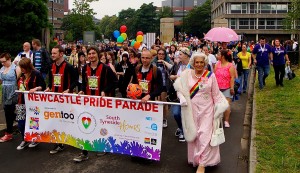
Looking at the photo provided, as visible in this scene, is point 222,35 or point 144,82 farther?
point 222,35

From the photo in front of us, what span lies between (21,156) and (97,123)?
1.61m

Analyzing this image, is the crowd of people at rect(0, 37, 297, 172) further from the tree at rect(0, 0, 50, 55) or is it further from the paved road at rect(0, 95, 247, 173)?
the tree at rect(0, 0, 50, 55)

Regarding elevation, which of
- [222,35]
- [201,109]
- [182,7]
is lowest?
[201,109]

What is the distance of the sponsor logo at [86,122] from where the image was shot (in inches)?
247

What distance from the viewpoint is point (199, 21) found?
100000 millimetres

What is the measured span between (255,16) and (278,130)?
69858mm

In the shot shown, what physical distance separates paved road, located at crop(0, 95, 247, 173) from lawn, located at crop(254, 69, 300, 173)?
0.48m

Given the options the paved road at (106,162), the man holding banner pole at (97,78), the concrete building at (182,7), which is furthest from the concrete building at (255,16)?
the concrete building at (182,7)

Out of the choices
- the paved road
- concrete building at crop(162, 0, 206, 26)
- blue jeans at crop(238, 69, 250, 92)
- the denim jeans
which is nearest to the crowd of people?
the paved road

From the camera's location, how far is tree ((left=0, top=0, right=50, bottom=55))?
2131cm

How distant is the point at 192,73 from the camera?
577 centimetres

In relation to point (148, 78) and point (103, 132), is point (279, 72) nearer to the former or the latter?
point (148, 78)

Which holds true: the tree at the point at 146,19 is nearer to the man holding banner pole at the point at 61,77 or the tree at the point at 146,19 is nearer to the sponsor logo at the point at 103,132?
the man holding banner pole at the point at 61,77

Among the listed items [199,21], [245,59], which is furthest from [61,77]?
[199,21]
